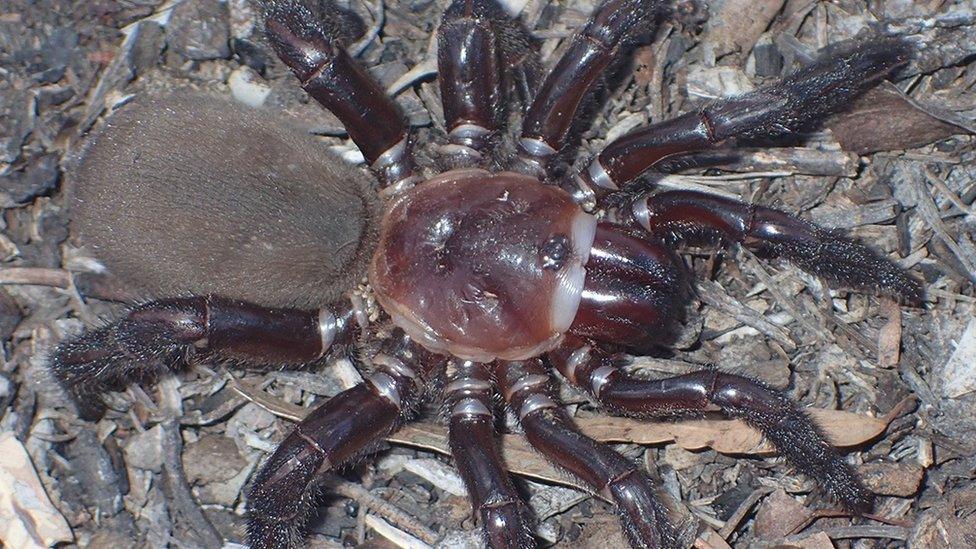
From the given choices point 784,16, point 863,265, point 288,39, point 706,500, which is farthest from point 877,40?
point 288,39

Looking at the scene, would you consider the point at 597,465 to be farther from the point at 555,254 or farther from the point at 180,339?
the point at 180,339

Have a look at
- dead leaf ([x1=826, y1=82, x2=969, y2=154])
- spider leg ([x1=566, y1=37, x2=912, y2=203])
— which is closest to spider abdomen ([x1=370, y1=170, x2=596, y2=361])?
spider leg ([x1=566, y1=37, x2=912, y2=203])

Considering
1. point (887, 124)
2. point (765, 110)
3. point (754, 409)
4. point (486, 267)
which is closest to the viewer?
point (754, 409)

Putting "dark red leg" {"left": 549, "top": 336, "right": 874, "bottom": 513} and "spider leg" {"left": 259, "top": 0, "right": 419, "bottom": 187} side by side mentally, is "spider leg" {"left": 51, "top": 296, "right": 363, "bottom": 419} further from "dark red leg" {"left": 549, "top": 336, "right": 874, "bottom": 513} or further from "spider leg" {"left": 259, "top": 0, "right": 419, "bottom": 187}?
"dark red leg" {"left": 549, "top": 336, "right": 874, "bottom": 513}

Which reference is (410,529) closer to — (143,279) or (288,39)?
(143,279)

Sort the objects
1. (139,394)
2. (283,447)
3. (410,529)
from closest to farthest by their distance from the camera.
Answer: (283,447) → (410,529) → (139,394)

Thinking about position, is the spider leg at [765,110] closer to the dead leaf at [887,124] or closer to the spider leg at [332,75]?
the dead leaf at [887,124]

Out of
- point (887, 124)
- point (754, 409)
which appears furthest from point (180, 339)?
point (887, 124)
